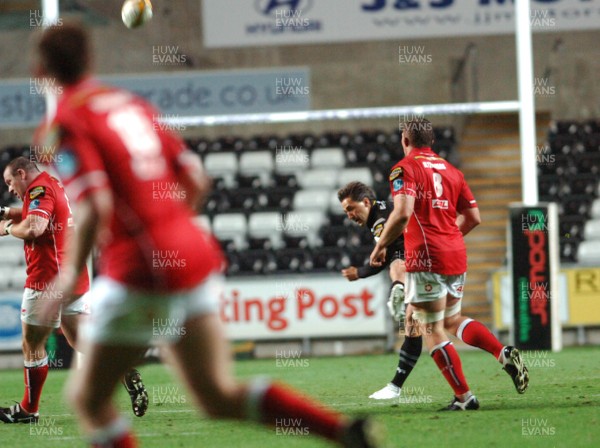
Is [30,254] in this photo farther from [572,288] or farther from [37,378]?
[572,288]

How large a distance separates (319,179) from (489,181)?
3048 millimetres

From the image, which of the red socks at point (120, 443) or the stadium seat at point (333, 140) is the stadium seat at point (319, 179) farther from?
the red socks at point (120, 443)

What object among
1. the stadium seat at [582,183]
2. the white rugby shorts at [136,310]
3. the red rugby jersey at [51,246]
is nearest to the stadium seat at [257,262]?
the stadium seat at [582,183]

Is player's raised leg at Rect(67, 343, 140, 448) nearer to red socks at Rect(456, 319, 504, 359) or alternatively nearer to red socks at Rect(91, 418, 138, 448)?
red socks at Rect(91, 418, 138, 448)

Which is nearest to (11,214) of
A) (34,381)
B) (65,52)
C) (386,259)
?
(34,381)

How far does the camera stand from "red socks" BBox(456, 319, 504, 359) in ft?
23.6

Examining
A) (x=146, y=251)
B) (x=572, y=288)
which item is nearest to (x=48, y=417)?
(x=146, y=251)

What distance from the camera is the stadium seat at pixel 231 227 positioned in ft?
56.0

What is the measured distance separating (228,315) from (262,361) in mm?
807

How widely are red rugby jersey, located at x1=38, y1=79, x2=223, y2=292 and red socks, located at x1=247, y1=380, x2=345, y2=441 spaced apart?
462 millimetres

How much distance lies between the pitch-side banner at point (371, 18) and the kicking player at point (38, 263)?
11.3m

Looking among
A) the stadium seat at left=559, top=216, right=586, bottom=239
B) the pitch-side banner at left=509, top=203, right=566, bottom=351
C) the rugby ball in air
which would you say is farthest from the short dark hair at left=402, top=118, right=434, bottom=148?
the stadium seat at left=559, top=216, right=586, bottom=239

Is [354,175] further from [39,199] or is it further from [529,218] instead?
[39,199]

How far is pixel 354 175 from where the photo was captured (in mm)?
17625
